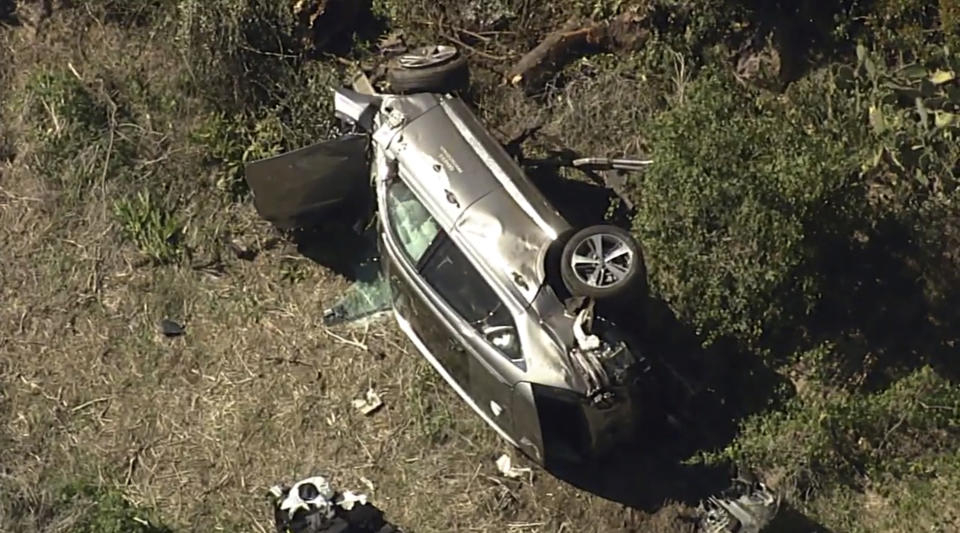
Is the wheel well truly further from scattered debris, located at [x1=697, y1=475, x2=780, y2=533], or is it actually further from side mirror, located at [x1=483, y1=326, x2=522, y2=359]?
scattered debris, located at [x1=697, y1=475, x2=780, y2=533]

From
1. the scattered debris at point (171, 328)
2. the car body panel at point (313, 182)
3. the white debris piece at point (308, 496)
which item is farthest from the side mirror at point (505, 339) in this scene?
the scattered debris at point (171, 328)

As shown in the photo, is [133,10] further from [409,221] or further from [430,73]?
[409,221]

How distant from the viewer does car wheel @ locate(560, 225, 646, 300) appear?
731 centimetres

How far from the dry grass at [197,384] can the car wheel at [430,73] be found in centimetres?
147

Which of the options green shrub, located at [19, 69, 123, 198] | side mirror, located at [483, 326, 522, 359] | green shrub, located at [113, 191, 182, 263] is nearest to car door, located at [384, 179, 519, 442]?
side mirror, located at [483, 326, 522, 359]

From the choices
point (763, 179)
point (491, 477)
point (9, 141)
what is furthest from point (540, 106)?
point (9, 141)

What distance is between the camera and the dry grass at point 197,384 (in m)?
8.13

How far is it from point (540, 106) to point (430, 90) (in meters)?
0.95

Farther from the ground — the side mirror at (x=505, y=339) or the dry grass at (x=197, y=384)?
the side mirror at (x=505, y=339)

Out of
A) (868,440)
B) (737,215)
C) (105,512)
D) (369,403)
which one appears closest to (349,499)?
(369,403)

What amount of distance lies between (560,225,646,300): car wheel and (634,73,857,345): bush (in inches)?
22.8

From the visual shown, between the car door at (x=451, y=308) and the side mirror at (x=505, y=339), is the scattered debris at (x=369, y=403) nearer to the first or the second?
the car door at (x=451, y=308)

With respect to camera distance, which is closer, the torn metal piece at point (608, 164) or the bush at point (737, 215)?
the bush at point (737, 215)

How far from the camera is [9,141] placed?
9.73 metres
